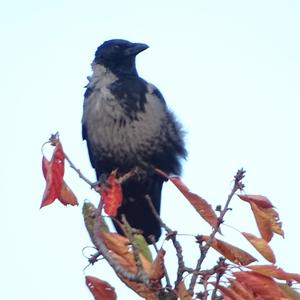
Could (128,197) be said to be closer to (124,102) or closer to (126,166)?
(126,166)

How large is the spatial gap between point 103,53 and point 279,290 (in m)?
4.18

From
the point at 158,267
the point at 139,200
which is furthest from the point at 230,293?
Answer: the point at 139,200

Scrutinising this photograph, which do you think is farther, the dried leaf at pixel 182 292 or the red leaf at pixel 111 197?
the red leaf at pixel 111 197

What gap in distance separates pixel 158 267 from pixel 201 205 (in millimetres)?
369

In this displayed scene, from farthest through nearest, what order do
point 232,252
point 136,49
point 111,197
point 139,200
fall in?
point 136,49, point 139,200, point 111,197, point 232,252

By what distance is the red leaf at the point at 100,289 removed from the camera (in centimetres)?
325

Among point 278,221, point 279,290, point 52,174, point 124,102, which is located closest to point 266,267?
point 279,290

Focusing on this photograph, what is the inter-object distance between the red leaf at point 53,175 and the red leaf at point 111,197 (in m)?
0.29

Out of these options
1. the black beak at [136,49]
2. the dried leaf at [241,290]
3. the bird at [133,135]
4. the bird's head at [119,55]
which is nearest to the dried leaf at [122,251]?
the dried leaf at [241,290]

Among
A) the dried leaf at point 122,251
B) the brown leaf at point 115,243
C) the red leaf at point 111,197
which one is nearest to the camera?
the dried leaf at point 122,251

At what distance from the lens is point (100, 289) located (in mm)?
3275

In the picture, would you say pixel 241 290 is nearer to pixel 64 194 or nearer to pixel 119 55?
pixel 64 194

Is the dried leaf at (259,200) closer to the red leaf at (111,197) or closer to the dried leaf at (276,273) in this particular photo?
the dried leaf at (276,273)

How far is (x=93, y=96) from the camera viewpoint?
6258 millimetres
